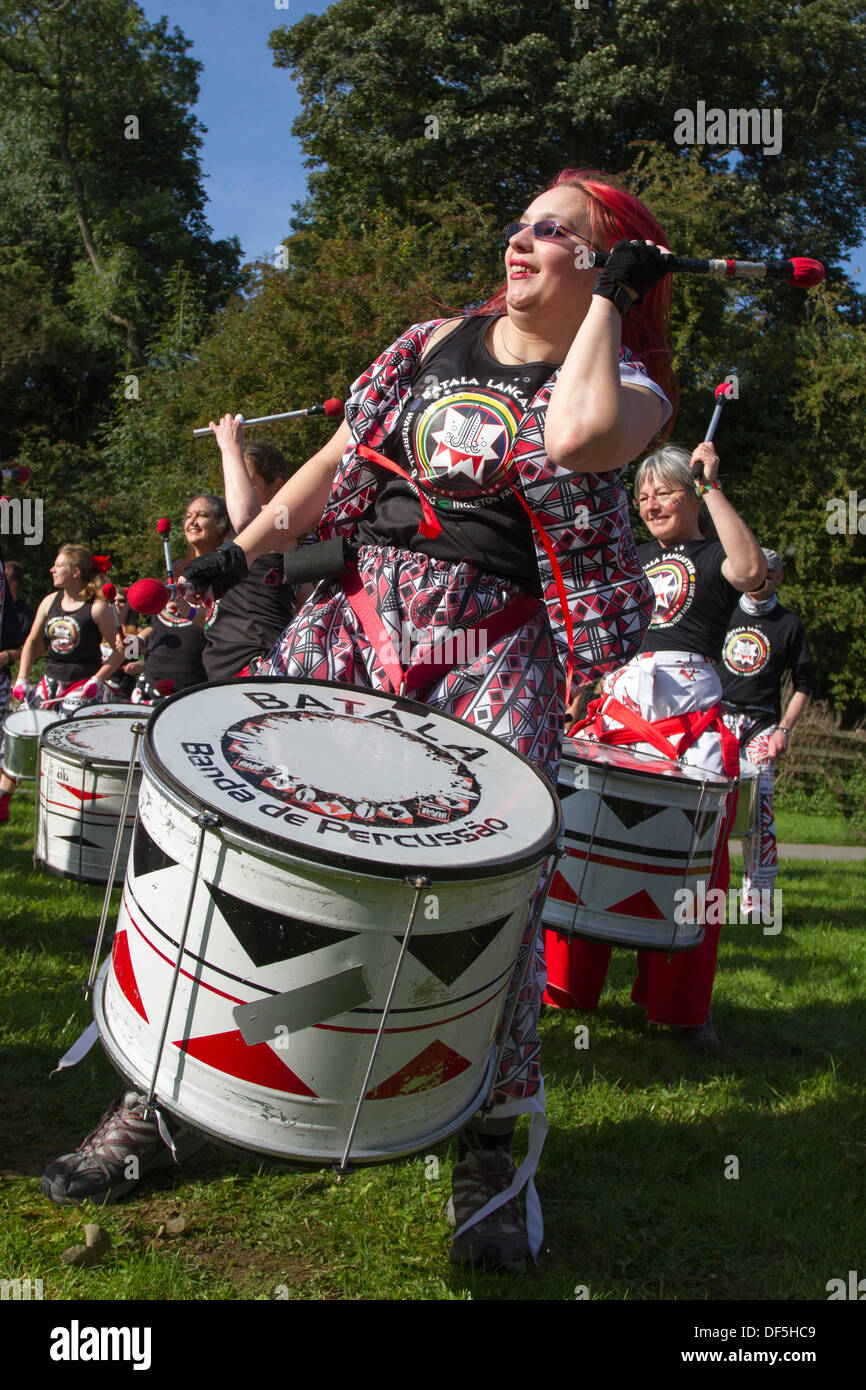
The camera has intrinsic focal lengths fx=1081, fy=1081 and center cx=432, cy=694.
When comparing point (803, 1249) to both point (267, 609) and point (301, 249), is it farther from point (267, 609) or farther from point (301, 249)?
point (301, 249)

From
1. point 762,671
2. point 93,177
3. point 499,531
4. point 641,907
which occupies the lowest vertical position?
point 641,907

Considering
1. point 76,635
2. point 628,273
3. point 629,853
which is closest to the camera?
point 628,273

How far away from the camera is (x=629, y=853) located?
3178 millimetres

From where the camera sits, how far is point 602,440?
1.85 meters

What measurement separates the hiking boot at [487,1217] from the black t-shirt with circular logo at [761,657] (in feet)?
16.0

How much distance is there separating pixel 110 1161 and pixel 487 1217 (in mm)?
793

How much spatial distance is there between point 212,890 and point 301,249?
65.2ft

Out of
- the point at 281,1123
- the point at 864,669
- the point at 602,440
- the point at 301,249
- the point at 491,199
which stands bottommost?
the point at 864,669

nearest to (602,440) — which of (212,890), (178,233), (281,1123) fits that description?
(212,890)

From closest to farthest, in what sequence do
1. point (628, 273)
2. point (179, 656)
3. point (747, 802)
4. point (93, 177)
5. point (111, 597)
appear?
point (628, 273)
point (179, 656)
point (747, 802)
point (111, 597)
point (93, 177)

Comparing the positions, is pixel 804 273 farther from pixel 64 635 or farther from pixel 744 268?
pixel 64 635

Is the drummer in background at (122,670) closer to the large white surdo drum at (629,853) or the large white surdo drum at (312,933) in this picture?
the large white surdo drum at (629,853)

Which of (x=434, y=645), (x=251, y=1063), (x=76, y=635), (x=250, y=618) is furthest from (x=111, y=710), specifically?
(x=76, y=635)

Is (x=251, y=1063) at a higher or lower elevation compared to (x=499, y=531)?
lower
